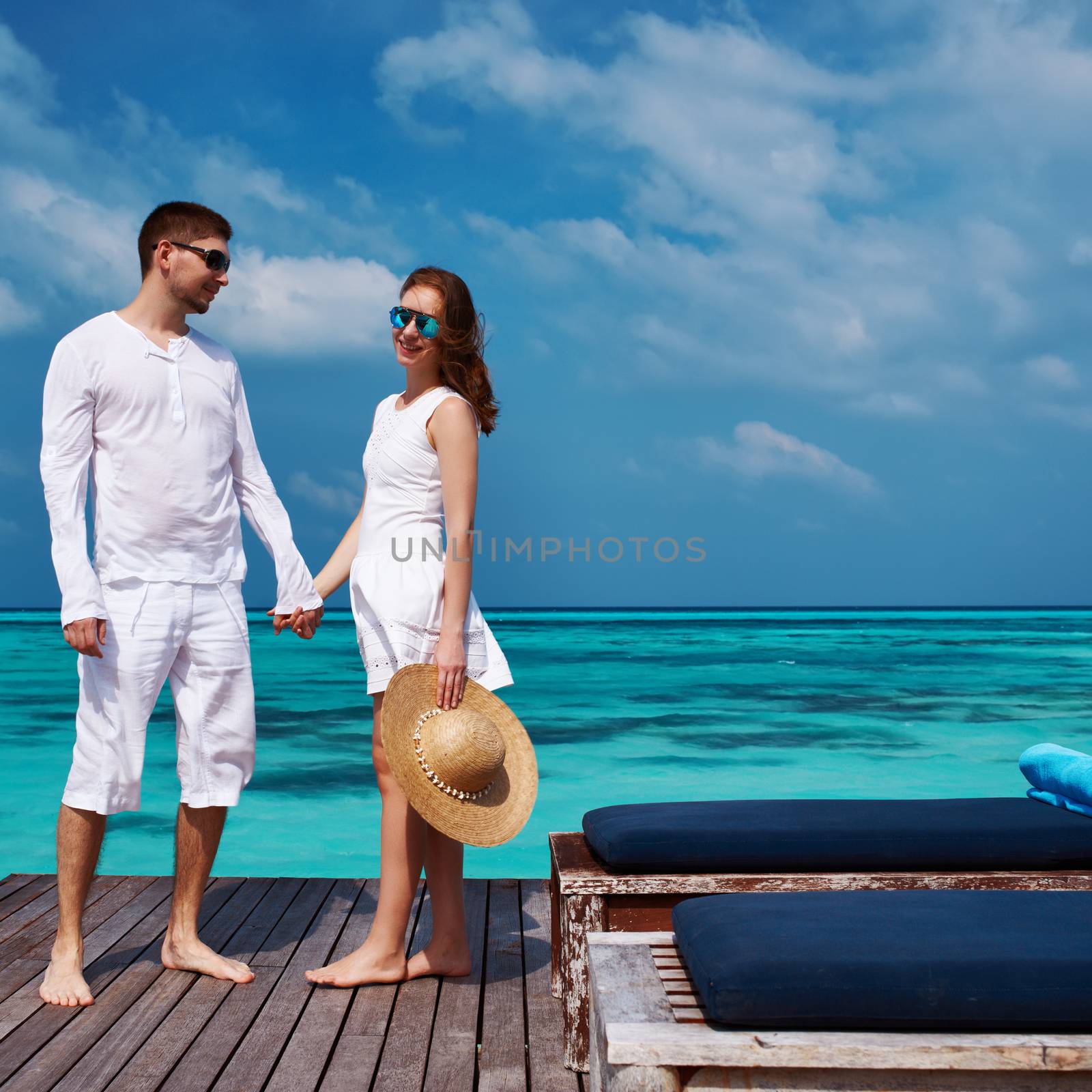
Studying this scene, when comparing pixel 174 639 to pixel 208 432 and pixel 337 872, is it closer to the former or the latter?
pixel 208 432

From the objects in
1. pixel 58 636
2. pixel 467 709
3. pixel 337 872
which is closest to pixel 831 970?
pixel 467 709

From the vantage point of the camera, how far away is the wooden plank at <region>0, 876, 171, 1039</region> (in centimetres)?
257

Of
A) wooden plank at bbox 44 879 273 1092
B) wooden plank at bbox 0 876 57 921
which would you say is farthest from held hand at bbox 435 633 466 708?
wooden plank at bbox 0 876 57 921

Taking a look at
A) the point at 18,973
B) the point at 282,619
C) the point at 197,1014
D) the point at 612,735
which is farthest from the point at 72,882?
the point at 612,735

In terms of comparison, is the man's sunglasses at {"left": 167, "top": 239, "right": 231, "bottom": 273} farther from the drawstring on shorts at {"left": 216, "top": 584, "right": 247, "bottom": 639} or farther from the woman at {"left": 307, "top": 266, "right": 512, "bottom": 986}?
the drawstring on shorts at {"left": 216, "top": 584, "right": 247, "bottom": 639}

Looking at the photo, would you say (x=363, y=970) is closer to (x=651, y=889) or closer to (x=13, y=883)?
(x=651, y=889)

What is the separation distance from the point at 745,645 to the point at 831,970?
77.6 feet

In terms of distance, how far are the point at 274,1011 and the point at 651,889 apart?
0.99 meters

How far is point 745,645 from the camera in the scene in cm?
2473

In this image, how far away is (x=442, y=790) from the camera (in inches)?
105

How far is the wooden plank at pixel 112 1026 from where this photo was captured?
222 centimetres

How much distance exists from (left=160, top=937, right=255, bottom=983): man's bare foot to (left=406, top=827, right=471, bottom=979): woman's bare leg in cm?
45

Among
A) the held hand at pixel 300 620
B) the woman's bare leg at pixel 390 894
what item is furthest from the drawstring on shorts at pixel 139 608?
the woman's bare leg at pixel 390 894

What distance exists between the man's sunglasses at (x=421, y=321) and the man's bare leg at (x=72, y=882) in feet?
4.91
